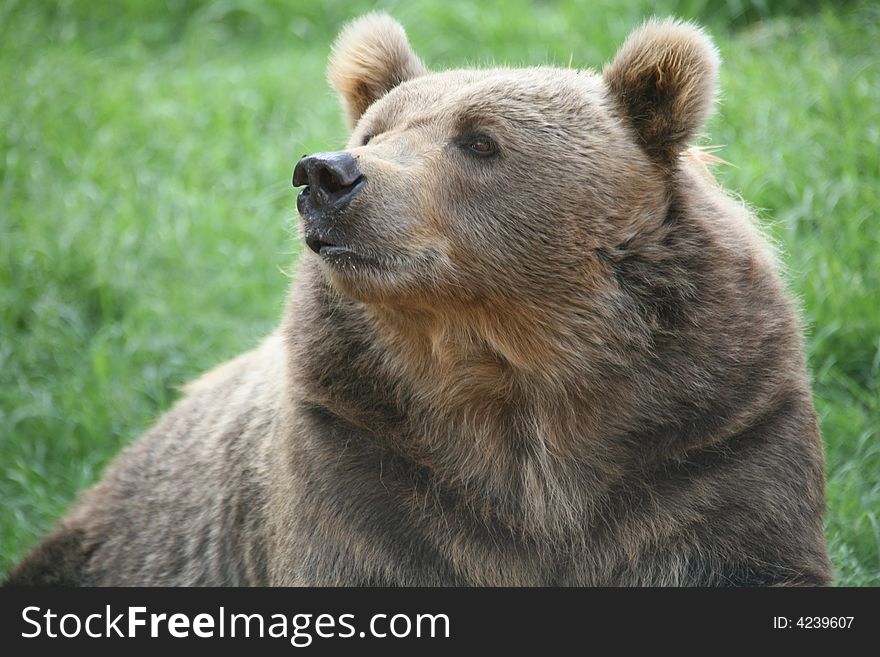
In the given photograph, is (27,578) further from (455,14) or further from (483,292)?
(455,14)

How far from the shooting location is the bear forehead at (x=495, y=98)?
171 inches

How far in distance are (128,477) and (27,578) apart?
64cm

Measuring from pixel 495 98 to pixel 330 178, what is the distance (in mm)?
747

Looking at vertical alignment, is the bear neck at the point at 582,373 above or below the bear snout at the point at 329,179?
below

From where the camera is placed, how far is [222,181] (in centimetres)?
914

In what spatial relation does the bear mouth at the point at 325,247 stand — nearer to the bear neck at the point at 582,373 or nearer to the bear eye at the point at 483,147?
the bear neck at the point at 582,373

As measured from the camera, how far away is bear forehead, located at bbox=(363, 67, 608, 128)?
4.36 meters

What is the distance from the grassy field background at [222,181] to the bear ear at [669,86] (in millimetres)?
1387

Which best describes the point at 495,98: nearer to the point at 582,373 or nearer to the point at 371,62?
the point at 371,62

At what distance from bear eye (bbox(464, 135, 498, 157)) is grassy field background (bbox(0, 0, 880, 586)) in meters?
1.79

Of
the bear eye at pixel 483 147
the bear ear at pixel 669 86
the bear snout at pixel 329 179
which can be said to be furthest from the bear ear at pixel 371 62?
the bear snout at pixel 329 179

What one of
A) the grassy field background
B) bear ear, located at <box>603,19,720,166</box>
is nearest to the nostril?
bear ear, located at <box>603,19,720,166</box>

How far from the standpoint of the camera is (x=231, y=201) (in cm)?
895
